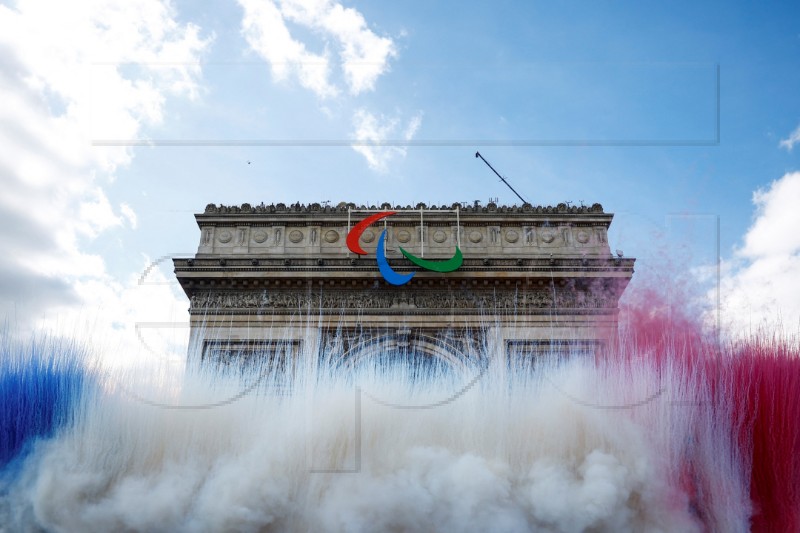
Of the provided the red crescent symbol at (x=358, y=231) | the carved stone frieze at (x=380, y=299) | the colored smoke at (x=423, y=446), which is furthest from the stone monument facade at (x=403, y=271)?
the colored smoke at (x=423, y=446)

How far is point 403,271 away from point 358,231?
1902 millimetres

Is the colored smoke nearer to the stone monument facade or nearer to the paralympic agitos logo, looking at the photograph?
the stone monument facade

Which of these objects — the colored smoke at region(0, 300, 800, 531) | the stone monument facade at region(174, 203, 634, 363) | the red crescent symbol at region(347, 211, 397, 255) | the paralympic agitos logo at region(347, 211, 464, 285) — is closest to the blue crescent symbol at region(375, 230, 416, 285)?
the paralympic agitos logo at region(347, 211, 464, 285)

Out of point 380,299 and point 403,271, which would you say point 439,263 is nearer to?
point 403,271

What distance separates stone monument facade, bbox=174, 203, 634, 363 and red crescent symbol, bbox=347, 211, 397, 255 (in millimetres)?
251

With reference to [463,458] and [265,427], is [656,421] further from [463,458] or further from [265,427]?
[265,427]

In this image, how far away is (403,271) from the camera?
797 inches

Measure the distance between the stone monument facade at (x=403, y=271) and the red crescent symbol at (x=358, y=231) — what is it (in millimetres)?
251

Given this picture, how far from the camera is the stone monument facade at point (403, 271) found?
19.5 metres

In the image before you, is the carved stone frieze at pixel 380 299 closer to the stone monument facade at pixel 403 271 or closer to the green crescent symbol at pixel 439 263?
the stone monument facade at pixel 403 271

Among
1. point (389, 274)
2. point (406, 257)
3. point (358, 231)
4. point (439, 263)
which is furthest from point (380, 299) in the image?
point (358, 231)

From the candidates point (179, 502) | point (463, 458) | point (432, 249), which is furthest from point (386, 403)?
point (432, 249)

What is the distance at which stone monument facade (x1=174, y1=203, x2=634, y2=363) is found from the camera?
1948 centimetres

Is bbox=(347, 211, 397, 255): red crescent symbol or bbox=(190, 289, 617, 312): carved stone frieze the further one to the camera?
bbox=(347, 211, 397, 255): red crescent symbol
